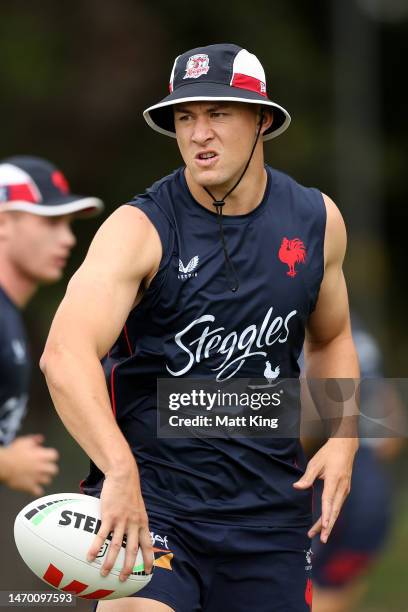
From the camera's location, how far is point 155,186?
191 inches

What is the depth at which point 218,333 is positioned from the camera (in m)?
4.65

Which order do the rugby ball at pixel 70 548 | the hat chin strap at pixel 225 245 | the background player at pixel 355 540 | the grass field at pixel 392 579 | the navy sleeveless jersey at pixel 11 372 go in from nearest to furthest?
the rugby ball at pixel 70 548 < the hat chin strap at pixel 225 245 < the navy sleeveless jersey at pixel 11 372 < the background player at pixel 355 540 < the grass field at pixel 392 579

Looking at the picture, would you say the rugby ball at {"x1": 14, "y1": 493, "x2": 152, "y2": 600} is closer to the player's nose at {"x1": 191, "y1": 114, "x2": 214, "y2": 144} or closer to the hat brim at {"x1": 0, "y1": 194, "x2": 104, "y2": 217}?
the player's nose at {"x1": 191, "y1": 114, "x2": 214, "y2": 144}

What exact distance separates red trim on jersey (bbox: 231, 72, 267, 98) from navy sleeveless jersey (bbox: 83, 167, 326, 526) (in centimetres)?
45

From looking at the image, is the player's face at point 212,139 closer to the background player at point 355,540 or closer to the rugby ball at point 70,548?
the rugby ball at point 70,548

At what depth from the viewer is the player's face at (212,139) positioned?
15.2 ft

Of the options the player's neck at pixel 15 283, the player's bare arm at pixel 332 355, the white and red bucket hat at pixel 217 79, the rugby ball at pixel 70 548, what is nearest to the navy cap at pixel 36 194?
the player's neck at pixel 15 283

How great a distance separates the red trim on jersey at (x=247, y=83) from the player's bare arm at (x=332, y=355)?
0.56 m

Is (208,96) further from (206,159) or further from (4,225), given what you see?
(4,225)

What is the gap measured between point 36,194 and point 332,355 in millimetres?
2902

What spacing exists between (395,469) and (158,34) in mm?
8623

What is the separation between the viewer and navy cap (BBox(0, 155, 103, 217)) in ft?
24.5

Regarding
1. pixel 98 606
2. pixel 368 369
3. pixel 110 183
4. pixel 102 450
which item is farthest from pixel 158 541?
pixel 110 183

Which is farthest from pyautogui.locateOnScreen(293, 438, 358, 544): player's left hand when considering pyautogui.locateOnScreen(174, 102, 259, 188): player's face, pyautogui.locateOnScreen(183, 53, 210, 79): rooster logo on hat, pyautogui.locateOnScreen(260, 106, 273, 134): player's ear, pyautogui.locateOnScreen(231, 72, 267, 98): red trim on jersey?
pyautogui.locateOnScreen(183, 53, 210, 79): rooster logo on hat
